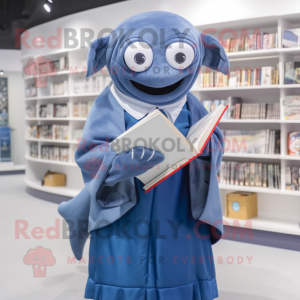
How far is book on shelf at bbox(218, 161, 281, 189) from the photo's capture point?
11.8ft

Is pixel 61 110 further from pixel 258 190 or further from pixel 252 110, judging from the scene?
pixel 258 190

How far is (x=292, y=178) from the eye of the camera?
349 cm

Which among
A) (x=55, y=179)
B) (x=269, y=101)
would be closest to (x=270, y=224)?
(x=269, y=101)

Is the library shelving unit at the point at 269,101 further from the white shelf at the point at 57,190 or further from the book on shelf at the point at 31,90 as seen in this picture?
the book on shelf at the point at 31,90

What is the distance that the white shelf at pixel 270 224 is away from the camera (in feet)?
11.2

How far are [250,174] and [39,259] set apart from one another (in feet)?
6.55

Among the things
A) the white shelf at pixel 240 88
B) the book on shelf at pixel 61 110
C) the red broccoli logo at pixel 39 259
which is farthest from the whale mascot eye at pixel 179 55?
the book on shelf at pixel 61 110

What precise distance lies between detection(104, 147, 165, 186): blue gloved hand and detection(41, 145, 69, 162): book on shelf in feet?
13.2

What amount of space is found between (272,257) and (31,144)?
13.5ft

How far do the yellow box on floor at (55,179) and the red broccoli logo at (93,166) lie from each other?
4145 millimetres

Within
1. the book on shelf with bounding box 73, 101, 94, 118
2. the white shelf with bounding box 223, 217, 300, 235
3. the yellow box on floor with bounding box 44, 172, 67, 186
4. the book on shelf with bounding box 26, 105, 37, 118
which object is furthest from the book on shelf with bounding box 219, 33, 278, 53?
the book on shelf with bounding box 26, 105, 37, 118

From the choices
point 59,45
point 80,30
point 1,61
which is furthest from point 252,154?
point 1,61

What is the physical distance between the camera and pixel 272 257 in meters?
3.26

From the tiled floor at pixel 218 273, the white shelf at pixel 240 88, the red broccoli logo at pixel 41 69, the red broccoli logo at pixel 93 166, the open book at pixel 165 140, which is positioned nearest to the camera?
the open book at pixel 165 140
